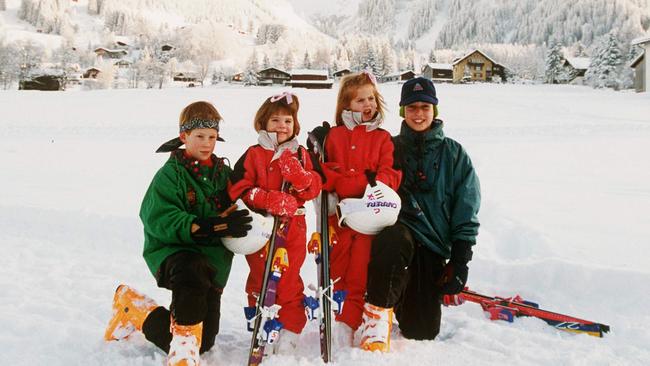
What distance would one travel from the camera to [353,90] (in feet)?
11.1

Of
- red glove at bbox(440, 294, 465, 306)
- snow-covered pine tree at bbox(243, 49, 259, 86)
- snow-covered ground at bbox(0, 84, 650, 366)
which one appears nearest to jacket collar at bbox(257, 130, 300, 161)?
snow-covered ground at bbox(0, 84, 650, 366)

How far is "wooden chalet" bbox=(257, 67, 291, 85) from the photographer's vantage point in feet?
240

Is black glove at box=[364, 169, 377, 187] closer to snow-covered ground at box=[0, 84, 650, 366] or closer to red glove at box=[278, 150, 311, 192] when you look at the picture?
red glove at box=[278, 150, 311, 192]

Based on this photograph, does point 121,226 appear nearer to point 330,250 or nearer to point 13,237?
point 13,237

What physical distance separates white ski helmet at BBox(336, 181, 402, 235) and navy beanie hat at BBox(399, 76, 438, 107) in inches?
28.3

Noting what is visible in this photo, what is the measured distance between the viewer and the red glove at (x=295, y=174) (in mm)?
2939

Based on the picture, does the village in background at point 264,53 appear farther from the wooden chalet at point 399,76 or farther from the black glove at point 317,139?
the black glove at point 317,139

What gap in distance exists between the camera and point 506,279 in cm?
426

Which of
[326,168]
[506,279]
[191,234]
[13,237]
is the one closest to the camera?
[191,234]

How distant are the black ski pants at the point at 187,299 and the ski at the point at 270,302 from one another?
0.25 m

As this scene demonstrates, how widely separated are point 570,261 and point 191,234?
3.21 m

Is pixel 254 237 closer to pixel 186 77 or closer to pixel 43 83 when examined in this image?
pixel 43 83

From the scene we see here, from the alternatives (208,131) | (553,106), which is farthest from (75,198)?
(553,106)

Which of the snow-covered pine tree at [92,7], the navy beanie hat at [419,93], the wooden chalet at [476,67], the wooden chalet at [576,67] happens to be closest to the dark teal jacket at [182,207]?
the navy beanie hat at [419,93]
